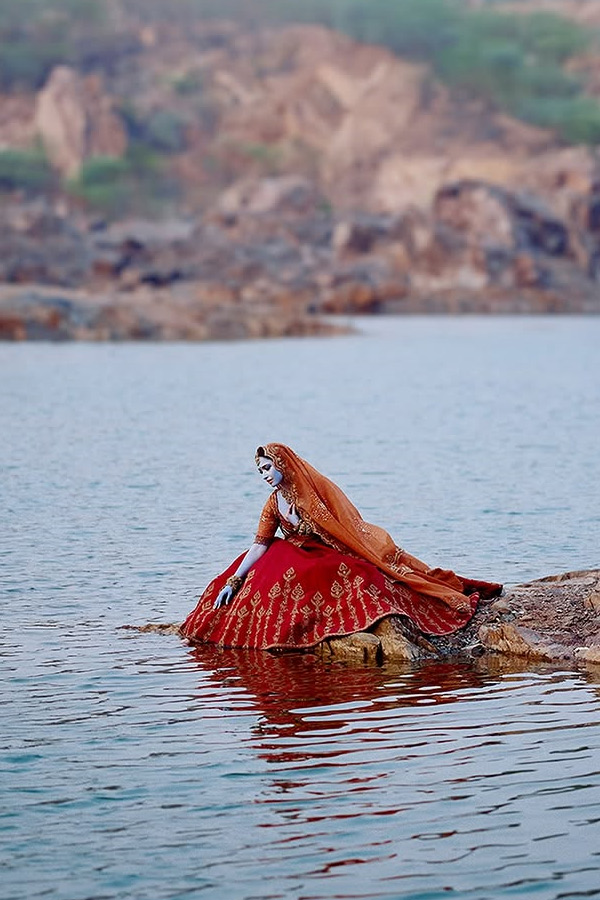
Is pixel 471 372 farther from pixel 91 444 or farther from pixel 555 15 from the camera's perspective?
pixel 555 15

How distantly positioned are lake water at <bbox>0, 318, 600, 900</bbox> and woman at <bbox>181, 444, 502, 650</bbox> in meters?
0.21

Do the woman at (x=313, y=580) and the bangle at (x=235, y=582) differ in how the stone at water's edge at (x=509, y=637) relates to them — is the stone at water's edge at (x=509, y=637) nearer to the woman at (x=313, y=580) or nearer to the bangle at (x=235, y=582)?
the woman at (x=313, y=580)

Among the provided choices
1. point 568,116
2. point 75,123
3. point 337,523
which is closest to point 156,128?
point 75,123

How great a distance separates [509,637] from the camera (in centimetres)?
803

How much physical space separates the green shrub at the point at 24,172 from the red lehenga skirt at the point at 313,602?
107191 millimetres

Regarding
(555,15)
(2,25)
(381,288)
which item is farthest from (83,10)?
(381,288)

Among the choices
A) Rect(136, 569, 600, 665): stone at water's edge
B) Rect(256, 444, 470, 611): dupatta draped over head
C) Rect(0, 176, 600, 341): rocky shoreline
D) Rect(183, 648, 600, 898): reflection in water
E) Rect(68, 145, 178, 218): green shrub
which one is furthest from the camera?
Rect(68, 145, 178, 218): green shrub

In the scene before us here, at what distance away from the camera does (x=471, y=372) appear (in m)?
37.8

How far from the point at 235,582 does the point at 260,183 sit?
304 feet

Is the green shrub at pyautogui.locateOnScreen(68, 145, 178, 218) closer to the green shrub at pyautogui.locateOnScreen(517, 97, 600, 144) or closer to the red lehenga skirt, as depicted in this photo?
the green shrub at pyautogui.locateOnScreen(517, 97, 600, 144)

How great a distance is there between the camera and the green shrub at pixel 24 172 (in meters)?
114

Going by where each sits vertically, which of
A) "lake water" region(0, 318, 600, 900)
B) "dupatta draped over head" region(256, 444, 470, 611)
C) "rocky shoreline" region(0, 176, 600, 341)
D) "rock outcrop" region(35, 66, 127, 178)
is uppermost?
"rock outcrop" region(35, 66, 127, 178)

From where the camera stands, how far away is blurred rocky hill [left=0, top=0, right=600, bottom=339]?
211 ft

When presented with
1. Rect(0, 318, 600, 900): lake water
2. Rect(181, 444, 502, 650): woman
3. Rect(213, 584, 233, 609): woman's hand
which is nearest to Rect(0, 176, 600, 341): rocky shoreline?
Rect(0, 318, 600, 900): lake water
